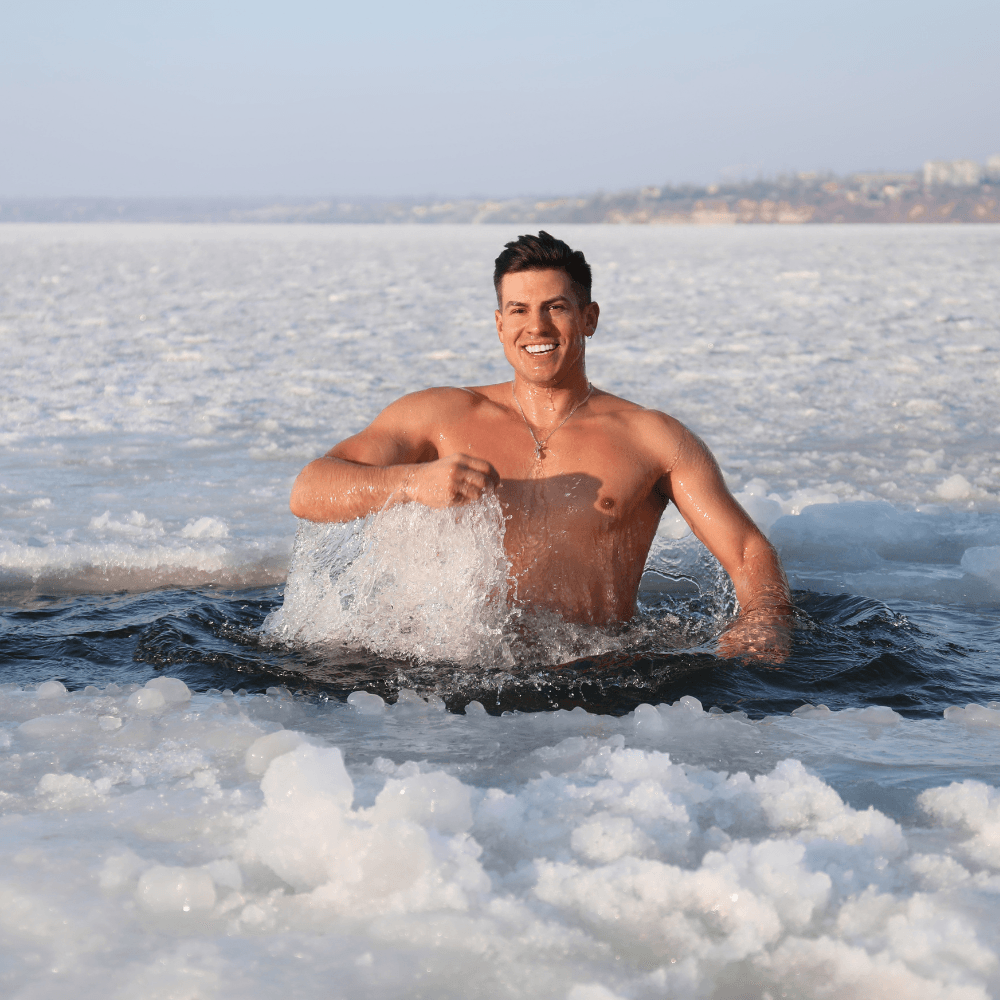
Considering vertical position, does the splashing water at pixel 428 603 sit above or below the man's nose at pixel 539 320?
below

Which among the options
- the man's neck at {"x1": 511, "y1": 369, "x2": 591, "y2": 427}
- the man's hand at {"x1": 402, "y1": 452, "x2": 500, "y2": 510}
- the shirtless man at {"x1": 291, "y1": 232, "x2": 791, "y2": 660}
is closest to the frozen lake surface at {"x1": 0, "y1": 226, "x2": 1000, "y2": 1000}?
the shirtless man at {"x1": 291, "y1": 232, "x2": 791, "y2": 660}

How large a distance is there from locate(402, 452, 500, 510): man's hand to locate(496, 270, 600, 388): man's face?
0.52 meters

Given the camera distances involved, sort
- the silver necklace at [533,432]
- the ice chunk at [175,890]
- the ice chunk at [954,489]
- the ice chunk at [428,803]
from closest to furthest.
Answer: the ice chunk at [175,890], the ice chunk at [428,803], the silver necklace at [533,432], the ice chunk at [954,489]

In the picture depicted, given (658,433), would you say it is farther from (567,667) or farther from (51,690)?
(51,690)

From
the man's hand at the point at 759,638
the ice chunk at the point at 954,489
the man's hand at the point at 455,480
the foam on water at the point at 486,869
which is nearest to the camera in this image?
the foam on water at the point at 486,869

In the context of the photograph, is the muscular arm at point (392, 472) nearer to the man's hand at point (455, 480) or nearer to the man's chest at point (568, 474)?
the man's hand at point (455, 480)

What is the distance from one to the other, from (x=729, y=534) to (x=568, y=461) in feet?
1.75

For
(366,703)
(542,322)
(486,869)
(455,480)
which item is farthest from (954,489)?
(486,869)

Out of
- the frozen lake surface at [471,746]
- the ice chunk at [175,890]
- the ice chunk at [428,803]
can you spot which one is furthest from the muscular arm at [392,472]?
the ice chunk at [175,890]

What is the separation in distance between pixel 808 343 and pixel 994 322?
285cm

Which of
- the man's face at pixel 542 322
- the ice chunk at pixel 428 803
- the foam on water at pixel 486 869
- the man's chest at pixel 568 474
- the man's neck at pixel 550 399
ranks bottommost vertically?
the foam on water at pixel 486 869

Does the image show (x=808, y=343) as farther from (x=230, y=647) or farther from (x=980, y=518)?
(x=230, y=647)

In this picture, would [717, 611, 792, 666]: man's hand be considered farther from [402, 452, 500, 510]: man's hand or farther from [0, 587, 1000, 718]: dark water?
[402, 452, 500, 510]: man's hand

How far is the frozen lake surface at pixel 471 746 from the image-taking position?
1.67 metres
